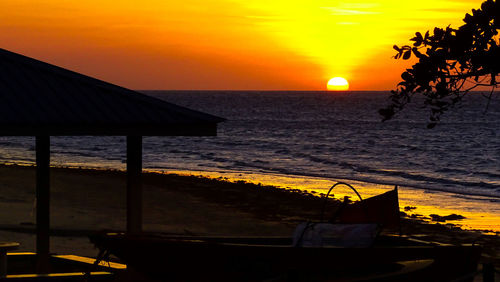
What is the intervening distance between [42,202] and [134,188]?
1293 mm

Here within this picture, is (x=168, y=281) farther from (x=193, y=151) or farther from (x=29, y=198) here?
(x=193, y=151)

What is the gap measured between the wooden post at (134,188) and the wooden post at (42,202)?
1151 mm

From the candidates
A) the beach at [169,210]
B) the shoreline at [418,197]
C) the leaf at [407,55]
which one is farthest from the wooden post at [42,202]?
the shoreline at [418,197]

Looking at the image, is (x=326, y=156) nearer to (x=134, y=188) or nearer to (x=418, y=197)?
(x=418, y=197)

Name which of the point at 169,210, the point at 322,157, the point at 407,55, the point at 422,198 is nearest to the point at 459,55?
the point at 407,55

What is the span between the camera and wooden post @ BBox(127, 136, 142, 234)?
1086 cm

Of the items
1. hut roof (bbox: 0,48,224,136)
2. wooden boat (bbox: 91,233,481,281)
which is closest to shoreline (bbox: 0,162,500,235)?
wooden boat (bbox: 91,233,481,281)

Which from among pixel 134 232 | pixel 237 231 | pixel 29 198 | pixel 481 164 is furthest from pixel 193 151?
pixel 134 232

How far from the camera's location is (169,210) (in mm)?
24172

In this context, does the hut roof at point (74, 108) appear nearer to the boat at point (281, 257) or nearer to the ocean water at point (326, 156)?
the boat at point (281, 257)

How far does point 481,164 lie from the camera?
48.4 metres

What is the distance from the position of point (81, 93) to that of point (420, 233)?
12559 millimetres

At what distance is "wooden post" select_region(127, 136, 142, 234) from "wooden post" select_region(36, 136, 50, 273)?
1151 millimetres

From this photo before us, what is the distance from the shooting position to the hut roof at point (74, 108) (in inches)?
396
